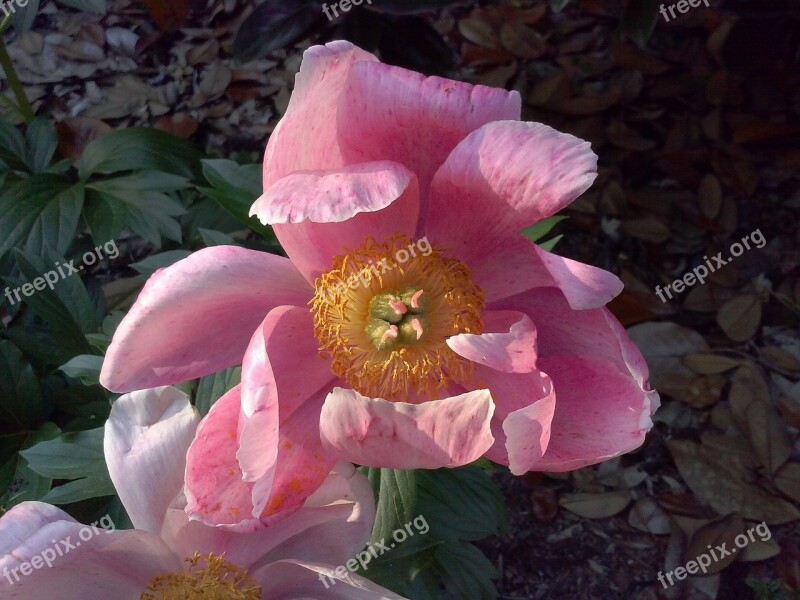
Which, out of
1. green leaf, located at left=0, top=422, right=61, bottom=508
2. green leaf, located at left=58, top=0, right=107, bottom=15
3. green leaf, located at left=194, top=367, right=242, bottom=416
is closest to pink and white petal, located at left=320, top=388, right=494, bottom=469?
green leaf, located at left=194, top=367, right=242, bottom=416

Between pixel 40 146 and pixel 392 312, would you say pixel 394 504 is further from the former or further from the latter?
pixel 40 146

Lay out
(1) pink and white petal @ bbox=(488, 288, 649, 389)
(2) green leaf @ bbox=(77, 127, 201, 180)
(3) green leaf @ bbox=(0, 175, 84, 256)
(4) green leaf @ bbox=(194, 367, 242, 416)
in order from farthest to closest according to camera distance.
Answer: (2) green leaf @ bbox=(77, 127, 201, 180) → (3) green leaf @ bbox=(0, 175, 84, 256) → (4) green leaf @ bbox=(194, 367, 242, 416) → (1) pink and white petal @ bbox=(488, 288, 649, 389)

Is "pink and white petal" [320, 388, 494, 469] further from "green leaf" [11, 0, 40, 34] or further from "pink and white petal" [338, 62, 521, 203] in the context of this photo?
"green leaf" [11, 0, 40, 34]

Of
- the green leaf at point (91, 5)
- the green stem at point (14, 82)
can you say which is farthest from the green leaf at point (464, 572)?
the green stem at point (14, 82)

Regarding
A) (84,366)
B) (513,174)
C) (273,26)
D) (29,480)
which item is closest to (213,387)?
(84,366)

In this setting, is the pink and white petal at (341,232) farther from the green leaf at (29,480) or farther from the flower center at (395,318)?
the green leaf at (29,480)
